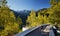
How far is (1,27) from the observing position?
1170 centimetres

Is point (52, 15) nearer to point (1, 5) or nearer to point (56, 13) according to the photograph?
point (56, 13)

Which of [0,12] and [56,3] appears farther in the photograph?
[56,3]

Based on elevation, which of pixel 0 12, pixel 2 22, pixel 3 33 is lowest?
pixel 3 33

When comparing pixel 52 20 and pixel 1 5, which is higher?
pixel 1 5

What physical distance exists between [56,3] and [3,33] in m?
6.80

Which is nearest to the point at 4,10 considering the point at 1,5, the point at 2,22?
the point at 1,5

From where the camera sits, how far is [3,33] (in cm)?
1125

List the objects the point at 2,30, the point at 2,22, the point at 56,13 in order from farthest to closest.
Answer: the point at 56,13
the point at 2,30
the point at 2,22

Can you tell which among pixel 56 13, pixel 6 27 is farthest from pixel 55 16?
pixel 6 27

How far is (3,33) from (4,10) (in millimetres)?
1784

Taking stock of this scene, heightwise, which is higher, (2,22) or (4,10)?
(4,10)

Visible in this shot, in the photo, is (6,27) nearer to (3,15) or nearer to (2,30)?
(2,30)

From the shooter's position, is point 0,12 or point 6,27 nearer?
point 0,12

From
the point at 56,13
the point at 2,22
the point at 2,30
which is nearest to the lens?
the point at 2,22
